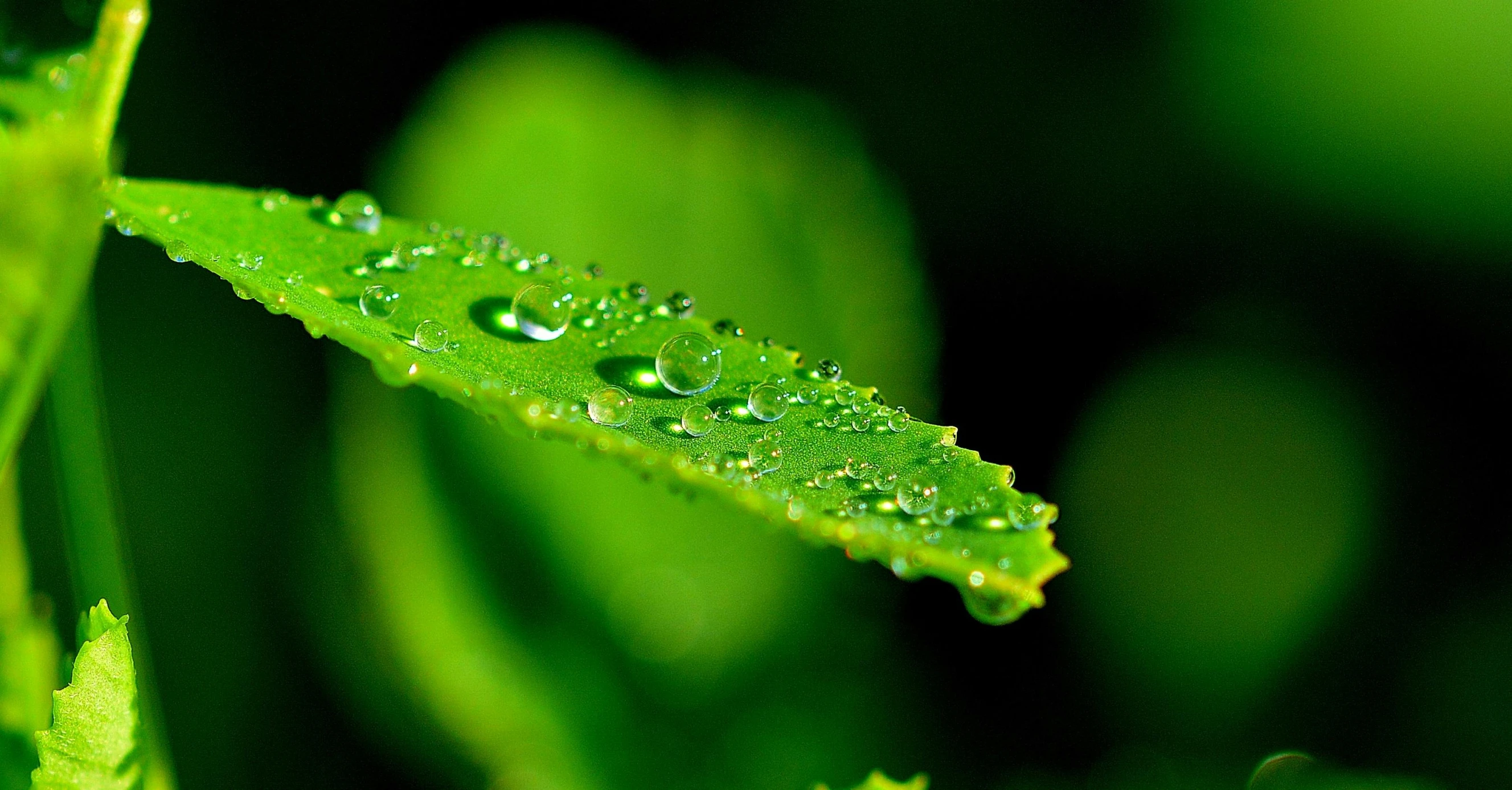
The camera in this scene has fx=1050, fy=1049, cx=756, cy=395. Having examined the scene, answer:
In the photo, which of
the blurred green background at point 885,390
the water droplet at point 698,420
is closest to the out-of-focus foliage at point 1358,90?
the blurred green background at point 885,390

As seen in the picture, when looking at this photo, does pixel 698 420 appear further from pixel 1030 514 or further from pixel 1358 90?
pixel 1358 90

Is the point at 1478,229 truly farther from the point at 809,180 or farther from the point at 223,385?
the point at 223,385

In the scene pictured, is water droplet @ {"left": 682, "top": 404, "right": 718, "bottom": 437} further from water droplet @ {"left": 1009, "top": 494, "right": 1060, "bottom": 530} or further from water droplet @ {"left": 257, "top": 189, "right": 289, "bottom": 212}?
water droplet @ {"left": 257, "top": 189, "right": 289, "bottom": 212}

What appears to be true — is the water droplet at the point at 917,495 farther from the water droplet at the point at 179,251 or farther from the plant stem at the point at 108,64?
the plant stem at the point at 108,64

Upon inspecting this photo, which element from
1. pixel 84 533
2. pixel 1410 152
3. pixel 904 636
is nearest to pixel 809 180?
pixel 904 636

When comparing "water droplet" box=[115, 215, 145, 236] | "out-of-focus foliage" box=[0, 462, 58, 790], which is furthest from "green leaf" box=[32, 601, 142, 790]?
"water droplet" box=[115, 215, 145, 236]

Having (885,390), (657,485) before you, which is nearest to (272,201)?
(657,485)
